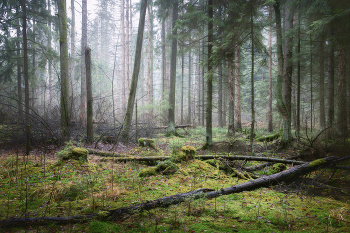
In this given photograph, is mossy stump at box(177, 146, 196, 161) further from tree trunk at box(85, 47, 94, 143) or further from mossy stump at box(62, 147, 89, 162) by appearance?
tree trunk at box(85, 47, 94, 143)

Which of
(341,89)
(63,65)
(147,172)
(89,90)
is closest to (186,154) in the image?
(147,172)

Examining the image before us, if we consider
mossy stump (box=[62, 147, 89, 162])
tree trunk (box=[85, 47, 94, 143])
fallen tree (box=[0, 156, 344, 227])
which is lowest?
fallen tree (box=[0, 156, 344, 227])

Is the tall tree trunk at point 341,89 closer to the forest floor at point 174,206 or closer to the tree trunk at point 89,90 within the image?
the forest floor at point 174,206

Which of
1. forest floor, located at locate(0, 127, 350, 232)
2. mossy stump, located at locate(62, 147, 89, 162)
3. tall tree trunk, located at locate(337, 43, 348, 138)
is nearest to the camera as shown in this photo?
forest floor, located at locate(0, 127, 350, 232)

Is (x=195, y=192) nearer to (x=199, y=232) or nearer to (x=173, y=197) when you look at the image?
(x=173, y=197)

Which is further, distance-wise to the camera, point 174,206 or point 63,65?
point 63,65

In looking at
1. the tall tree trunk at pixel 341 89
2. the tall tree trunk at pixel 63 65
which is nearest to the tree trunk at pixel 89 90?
the tall tree trunk at pixel 63 65

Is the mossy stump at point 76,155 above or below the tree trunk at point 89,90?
below

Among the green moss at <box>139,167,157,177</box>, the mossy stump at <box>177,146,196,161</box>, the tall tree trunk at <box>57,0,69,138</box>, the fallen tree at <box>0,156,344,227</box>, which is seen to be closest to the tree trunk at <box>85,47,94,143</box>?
the tall tree trunk at <box>57,0,69,138</box>

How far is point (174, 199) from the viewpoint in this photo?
362cm

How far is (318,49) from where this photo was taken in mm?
12969

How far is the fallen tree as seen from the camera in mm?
2654

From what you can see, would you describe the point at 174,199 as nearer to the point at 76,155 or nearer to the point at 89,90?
the point at 76,155

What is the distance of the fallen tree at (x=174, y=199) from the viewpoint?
104 inches
